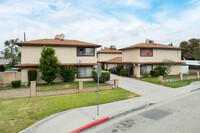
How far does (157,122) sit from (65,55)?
14293mm

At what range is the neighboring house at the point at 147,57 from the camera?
72.6 ft

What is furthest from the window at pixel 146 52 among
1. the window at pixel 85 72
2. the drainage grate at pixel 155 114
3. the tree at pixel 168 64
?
the drainage grate at pixel 155 114

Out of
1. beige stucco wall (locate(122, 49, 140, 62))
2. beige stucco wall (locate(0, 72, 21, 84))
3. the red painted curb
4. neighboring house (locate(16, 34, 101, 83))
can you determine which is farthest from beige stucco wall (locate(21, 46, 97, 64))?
the red painted curb

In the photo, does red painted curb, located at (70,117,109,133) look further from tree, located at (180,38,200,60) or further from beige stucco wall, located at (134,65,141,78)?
tree, located at (180,38,200,60)

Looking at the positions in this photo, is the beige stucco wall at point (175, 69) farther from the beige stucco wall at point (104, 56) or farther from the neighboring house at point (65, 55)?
the beige stucco wall at point (104, 56)

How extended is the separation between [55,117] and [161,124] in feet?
17.3

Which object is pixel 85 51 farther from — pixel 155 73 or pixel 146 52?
pixel 155 73

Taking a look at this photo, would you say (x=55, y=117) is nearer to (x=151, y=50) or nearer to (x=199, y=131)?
(x=199, y=131)

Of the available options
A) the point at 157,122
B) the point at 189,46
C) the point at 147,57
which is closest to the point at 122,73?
the point at 147,57

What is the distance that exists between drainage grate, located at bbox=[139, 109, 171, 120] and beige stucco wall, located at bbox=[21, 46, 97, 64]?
12005 mm

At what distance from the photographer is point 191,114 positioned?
7.35 m

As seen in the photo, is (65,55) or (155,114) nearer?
(155,114)

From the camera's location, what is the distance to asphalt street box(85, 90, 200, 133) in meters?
5.66

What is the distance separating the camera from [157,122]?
6410 millimetres
